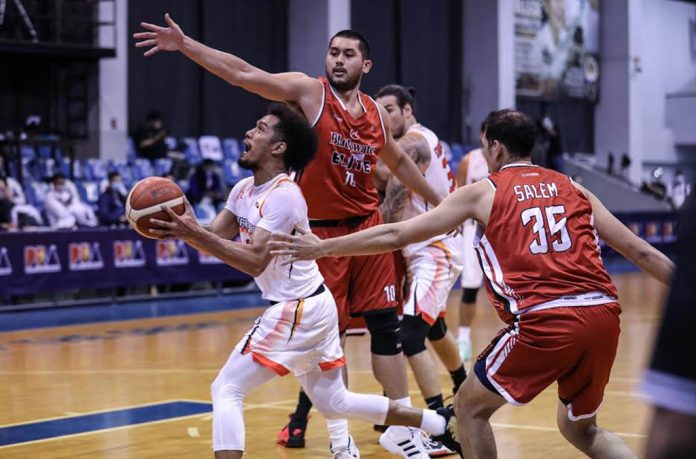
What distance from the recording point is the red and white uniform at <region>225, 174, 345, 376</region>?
5.03 metres

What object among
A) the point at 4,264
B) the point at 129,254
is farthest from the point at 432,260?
the point at 129,254

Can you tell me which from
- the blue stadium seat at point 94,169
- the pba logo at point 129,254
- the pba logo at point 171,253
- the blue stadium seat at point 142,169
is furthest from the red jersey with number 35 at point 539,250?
the blue stadium seat at point 142,169

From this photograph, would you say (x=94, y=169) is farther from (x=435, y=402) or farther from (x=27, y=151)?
(x=435, y=402)

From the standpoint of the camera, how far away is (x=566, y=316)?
448 centimetres

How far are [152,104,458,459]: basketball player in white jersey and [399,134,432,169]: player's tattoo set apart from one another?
1979 millimetres

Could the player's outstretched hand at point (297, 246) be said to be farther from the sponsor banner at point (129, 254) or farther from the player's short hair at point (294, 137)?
the sponsor banner at point (129, 254)

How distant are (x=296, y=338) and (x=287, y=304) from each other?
16 cm

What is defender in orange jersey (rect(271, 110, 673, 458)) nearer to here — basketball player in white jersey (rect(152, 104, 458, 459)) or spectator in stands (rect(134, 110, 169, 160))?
basketball player in white jersey (rect(152, 104, 458, 459))

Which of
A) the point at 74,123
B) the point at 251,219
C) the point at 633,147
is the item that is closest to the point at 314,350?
the point at 251,219

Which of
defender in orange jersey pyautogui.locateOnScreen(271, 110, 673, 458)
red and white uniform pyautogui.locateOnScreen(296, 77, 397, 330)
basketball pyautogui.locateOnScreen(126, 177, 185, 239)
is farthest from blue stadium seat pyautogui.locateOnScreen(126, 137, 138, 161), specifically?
defender in orange jersey pyautogui.locateOnScreen(271, 110, 673, 458)

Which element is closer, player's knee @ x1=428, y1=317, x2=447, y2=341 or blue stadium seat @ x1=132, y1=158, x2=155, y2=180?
player's knee @ x1=428, y1=317, x2=447, y2=341

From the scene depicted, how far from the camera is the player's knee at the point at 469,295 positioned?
9.78 meters

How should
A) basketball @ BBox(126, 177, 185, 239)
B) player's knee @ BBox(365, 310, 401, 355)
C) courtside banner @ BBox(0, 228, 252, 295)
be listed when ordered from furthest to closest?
courtside banner @ BBox(0, 228, 252, 295) → player's knee @ BBox(365, 310, 401, 355) → basketball @ BBox(126, 177, 185, 239)

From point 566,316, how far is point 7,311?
11191 mm
